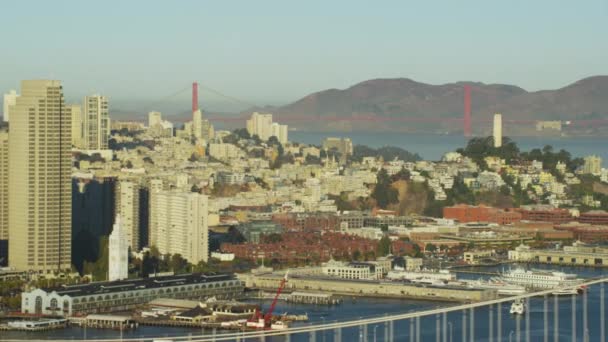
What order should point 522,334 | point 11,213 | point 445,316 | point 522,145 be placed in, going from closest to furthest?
point 522,334 < point 445,316 < point 11,213 < point 522,145

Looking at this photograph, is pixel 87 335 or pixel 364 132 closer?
pixel 87 335

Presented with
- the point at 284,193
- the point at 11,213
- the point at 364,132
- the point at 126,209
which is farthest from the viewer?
the point at 364,132

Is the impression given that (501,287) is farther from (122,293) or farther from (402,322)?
(122,293)

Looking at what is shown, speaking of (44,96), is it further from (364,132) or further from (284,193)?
(364,132)

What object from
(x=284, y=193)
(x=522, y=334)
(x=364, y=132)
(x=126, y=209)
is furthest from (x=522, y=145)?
(x=522, y=334)

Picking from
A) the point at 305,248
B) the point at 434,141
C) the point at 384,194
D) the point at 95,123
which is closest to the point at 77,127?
the point at 95,123

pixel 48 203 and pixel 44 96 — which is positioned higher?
pixel 44 96
